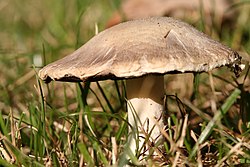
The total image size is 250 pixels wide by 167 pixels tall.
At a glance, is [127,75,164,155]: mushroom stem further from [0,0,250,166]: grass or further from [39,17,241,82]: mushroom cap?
[39,17,241,82]: mushroom cap

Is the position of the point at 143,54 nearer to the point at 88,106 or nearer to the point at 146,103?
the point at 146,103

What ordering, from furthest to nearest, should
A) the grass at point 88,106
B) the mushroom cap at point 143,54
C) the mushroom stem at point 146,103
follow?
the mushroom stem at point 146,103 < the grass at point 88,106 < the mushroom cap at point 143,54

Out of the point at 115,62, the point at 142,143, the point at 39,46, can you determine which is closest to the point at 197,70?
the point at 115,62

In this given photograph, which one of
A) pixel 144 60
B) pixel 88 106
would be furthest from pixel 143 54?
pixel 88 106

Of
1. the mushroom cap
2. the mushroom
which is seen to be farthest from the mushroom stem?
the mushroom cap

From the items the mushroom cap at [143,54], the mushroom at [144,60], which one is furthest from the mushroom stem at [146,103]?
the mushroom cap at [143,54]

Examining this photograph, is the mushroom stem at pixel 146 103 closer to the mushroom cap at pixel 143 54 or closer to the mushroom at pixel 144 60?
the mushroom at pixel 144 60
